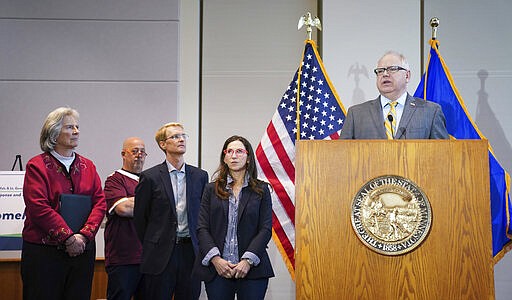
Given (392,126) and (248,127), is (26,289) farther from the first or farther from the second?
(248,127)

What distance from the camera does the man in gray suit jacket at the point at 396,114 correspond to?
2.83 meters

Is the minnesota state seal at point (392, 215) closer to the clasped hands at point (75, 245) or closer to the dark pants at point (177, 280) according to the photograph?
the dark pants at point (177, 280)

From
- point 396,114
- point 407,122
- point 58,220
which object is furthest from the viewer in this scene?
point 58,220

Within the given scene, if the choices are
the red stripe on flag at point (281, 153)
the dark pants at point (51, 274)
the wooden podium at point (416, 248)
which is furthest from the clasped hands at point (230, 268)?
the red stripe on flag at point (281, 153)

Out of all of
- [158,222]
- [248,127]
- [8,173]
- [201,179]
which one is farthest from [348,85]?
[8,173]

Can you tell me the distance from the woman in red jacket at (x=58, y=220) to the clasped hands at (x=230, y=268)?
814 millimetres

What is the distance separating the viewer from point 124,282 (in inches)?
144

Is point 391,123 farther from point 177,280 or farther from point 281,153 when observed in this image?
point 177,280

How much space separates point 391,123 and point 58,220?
5.99 ft

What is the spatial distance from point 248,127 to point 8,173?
2048mm

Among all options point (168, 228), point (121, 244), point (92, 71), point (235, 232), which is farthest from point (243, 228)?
point (92, 71)

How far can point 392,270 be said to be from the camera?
7.21 ft

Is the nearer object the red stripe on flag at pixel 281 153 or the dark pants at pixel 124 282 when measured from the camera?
the dark pants at pixel 124 282

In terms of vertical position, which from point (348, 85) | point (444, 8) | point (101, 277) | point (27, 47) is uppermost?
point (444, 8)
